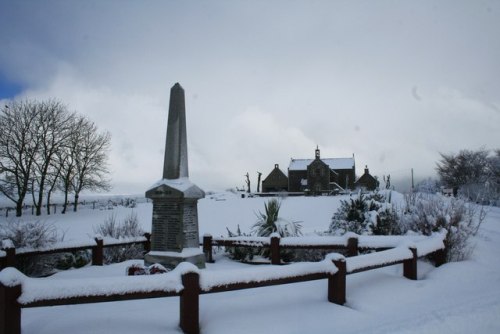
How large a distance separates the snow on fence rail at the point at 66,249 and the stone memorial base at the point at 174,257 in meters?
1.73

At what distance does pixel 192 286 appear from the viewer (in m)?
4.21

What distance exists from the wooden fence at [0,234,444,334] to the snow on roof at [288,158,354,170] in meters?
50.6

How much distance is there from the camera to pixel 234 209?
28.6 m

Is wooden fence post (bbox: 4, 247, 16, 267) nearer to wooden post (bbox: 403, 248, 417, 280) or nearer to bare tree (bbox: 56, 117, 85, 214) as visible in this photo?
wooden post (bbox: 403, 248, 417, 280)

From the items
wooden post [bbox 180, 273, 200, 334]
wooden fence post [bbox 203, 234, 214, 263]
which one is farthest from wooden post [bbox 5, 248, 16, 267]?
wooden post [bbox 180, 273, 200, 334]

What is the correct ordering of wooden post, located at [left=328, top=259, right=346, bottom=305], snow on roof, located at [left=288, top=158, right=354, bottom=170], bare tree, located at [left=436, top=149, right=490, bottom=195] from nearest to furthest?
wooden post, located at [left=328, top=259, right=346, bottom=305]
bare tree, located at [left=436, top=149, right=490, bottom=195]
snow on roof, located at [left=288, top=158, right=354, bottom=170]

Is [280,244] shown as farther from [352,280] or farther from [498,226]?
[498,226]

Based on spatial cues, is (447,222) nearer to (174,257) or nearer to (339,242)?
(339,242)

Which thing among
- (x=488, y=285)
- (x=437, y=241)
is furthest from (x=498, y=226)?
(x=488, y=285)

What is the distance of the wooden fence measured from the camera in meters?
3.61

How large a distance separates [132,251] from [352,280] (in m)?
6.57

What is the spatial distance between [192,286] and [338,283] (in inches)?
88.5

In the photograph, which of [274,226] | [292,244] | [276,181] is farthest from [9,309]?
[276,181]

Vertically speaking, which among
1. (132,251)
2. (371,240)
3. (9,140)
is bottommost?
(132,251)
